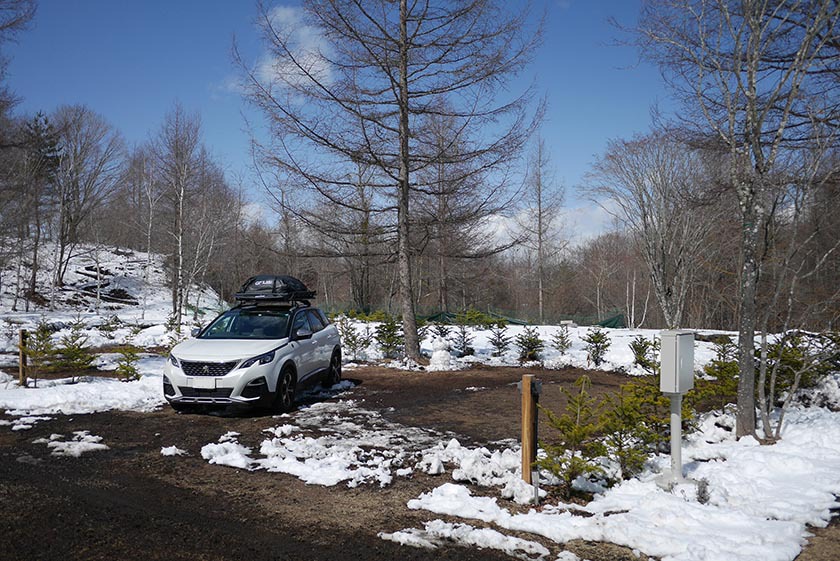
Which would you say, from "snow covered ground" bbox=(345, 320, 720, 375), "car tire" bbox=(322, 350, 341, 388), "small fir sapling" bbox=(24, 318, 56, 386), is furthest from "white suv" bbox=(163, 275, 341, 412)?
"snow covered ground" bbox=(345, 320, 720, 375)

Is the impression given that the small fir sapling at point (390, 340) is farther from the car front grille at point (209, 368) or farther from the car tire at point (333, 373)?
the car front grille at point (209, 368)

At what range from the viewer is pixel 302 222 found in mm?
14734

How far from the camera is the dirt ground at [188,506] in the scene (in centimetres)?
387

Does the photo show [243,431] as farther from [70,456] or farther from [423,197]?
[423,197]

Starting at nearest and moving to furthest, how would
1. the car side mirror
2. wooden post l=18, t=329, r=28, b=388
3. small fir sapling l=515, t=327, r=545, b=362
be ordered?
the car side mirror < wooden post l=18, t=329, r=28, b=388 < small fir sapling l=515, t=327, r=545, b=362

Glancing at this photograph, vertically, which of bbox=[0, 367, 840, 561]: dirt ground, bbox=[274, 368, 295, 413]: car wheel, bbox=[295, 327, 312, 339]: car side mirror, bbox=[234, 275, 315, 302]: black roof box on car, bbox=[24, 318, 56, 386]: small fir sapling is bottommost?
bbox=[0, 367, 840, 561]: dirt ground

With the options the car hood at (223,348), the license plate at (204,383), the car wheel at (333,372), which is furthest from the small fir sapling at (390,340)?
the license plate at (204,383)

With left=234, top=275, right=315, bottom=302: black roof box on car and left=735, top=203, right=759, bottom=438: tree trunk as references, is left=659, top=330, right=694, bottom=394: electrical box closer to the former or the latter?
left=735, top=203, right=759, bottom=438: tree trunk

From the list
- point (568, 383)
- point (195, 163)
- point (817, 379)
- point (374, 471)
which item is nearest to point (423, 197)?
point (568, 383)

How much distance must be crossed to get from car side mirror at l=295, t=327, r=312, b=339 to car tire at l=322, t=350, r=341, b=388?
1.21 metres

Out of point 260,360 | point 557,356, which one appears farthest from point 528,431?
point 557,356

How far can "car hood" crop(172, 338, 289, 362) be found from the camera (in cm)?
824

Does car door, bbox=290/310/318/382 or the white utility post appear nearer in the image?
the white utility post

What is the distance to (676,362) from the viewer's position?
5246 millimetres
